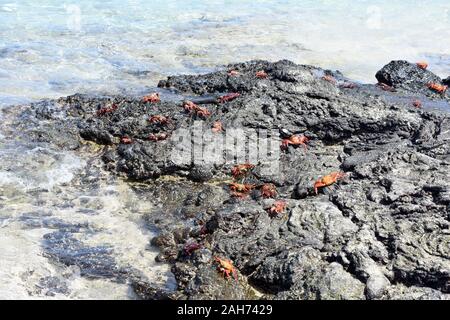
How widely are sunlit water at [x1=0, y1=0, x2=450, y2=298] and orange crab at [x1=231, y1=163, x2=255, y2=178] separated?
1.86 m

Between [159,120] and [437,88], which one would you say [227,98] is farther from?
[437,88]

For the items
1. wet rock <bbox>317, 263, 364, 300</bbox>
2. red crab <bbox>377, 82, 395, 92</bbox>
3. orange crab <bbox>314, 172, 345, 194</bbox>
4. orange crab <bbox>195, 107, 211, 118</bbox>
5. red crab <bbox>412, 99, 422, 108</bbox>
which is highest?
red crab <bbox>377, 82, 395, 92</bbox>

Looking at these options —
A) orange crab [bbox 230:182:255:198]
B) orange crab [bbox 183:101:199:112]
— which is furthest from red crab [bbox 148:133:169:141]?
orange crab [bbox 230:182:255:198]

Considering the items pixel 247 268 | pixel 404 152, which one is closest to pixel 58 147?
pixel 247 268

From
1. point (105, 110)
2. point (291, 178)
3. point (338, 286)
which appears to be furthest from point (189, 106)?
point (338, 286)

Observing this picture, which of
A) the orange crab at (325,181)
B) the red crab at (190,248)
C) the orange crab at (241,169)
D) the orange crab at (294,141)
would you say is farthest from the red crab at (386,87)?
the red crab at (190,248)

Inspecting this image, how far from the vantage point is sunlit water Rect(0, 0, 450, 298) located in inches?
311

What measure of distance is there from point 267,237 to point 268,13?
21.4 meters

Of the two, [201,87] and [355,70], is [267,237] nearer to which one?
[201,87]

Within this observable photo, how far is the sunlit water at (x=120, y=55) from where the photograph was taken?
7.90 m

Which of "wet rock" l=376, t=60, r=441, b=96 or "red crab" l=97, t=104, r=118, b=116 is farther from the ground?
"wet rock" l=376, t=60, r=441, b=96

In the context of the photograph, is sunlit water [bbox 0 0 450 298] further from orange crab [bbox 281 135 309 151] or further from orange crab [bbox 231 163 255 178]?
orange crab [bbox 281 135 309 151]
